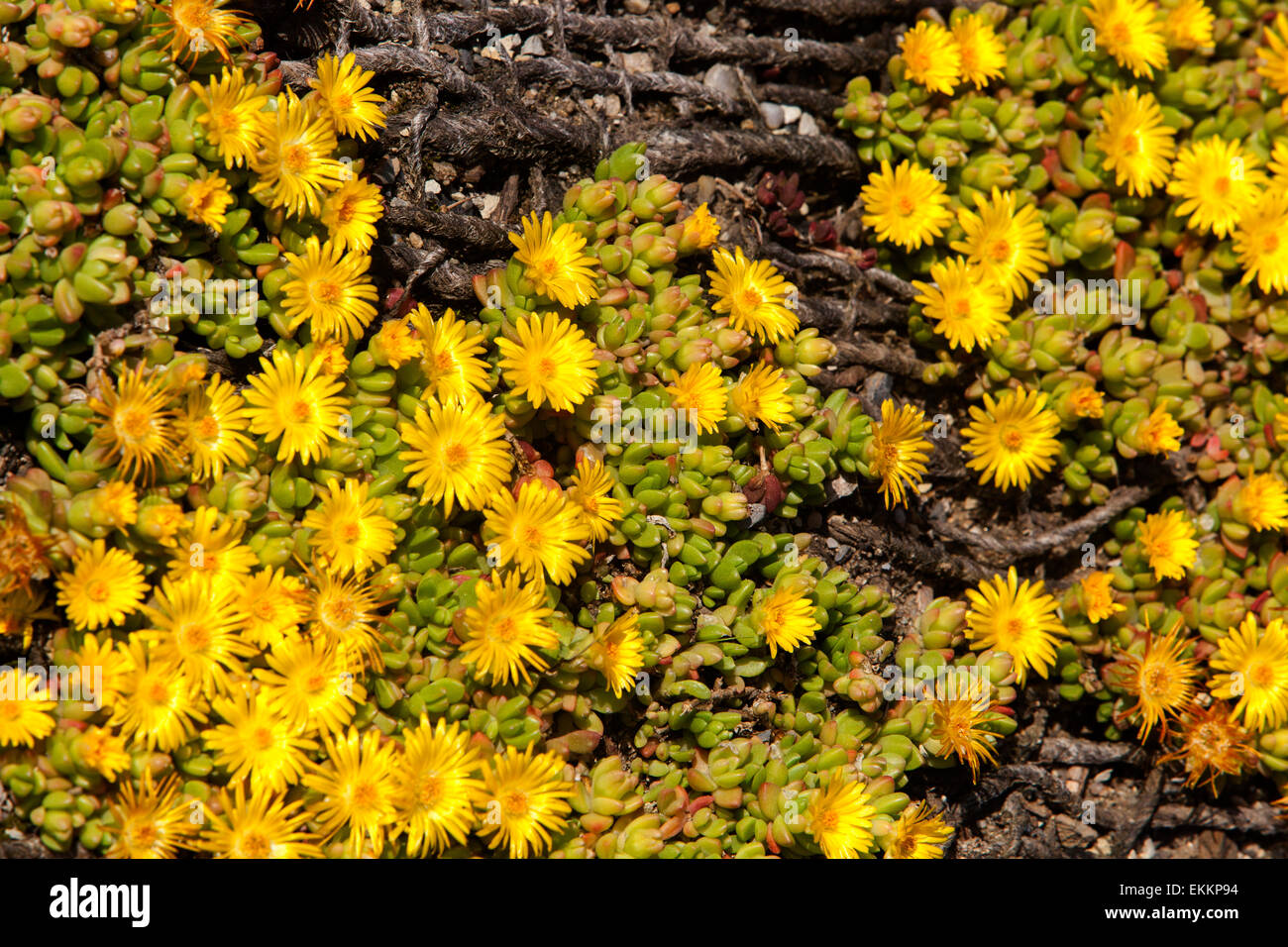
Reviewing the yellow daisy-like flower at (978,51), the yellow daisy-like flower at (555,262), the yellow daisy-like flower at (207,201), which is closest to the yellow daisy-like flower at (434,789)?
the yellow daisy-like flower at (555,262)

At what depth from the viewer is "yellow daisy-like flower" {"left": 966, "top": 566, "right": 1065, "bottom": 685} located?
341cm

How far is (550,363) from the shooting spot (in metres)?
2.87

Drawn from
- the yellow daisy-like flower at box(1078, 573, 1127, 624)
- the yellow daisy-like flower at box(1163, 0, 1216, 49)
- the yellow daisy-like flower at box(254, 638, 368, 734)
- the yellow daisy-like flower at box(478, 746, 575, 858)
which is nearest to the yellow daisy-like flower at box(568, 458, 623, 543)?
the yellow daisy-like flower at box(478, 746, 575, 858)

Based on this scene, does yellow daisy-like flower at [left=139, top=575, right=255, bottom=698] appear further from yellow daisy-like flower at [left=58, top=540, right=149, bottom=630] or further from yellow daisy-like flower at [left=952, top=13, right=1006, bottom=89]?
yellow daisy-like flower at [left=952, top=13, right=1006, bottom=89]

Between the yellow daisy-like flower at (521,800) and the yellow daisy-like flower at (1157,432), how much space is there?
91.7 inches

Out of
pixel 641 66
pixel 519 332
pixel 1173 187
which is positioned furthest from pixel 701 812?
pixel 1173 187

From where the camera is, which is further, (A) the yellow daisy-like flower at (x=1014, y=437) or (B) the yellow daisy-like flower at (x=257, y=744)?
(A) the yellow daisy-like flower at (x=1014, y=437)

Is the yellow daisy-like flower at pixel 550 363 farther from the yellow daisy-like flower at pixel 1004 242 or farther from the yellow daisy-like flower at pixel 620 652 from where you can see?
the yellow daisy-like flower at pixel 1004 242

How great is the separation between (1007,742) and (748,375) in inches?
64.5

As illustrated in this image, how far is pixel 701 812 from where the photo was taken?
2973 millimetres

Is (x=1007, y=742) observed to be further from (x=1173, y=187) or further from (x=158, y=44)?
(x=158, y=44)

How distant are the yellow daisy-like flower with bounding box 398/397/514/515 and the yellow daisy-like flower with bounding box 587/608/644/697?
506 mm

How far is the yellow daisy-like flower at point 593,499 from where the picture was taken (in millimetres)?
2883

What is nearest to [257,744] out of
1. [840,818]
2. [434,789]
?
[434,789]
